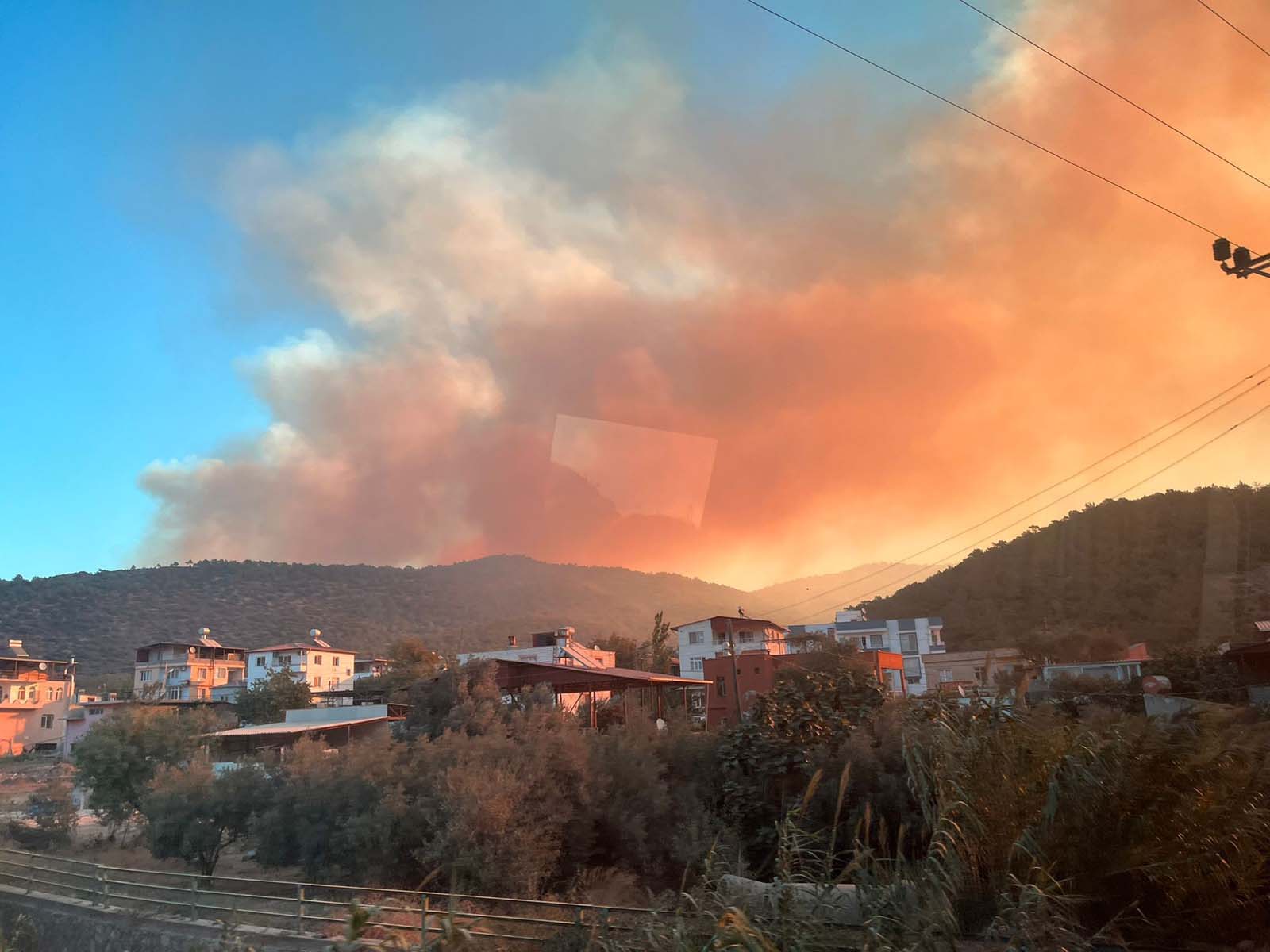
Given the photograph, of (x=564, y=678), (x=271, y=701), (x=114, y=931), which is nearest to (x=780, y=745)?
(x=114, y=931)

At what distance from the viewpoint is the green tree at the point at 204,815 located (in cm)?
2159

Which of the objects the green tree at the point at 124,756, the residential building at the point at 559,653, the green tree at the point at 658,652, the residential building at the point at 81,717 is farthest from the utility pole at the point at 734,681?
the residential building at the point at 81,717

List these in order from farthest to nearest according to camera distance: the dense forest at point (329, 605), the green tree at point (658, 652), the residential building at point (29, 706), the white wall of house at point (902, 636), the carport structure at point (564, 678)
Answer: the dense forest at point (329, 605) < the green tree at point (658, 652) < the white wall of house at point (902, 636) < the residential building at point (29, 706) < the carport structure at point (564, 678)

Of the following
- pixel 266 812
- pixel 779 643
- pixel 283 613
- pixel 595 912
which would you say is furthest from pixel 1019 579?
pixel 283 613

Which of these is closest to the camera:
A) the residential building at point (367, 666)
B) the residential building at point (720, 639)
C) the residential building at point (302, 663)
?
the residential building at point (720, 639)

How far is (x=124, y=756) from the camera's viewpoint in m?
31.0

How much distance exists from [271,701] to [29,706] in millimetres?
28555

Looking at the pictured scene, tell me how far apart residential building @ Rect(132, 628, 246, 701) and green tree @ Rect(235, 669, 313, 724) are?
55.1 ft

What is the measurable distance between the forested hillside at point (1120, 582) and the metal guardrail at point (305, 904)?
48406mm

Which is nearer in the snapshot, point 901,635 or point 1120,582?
point 1120,582

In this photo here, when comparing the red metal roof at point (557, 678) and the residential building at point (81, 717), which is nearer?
the red metal roof at point (557, 678)

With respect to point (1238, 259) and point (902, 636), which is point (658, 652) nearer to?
point (902, 636)

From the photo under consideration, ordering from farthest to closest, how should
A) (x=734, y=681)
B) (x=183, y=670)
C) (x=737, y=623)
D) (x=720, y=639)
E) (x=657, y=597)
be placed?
1. (x=657, y=597)
2. (x=183, y=670)
3. (x=720, y=639)
4. (x=737, y=623)
5. (x=734, y=681)

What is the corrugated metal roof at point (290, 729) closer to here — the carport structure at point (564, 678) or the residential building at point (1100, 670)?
the carport structure at point (564, 678)
